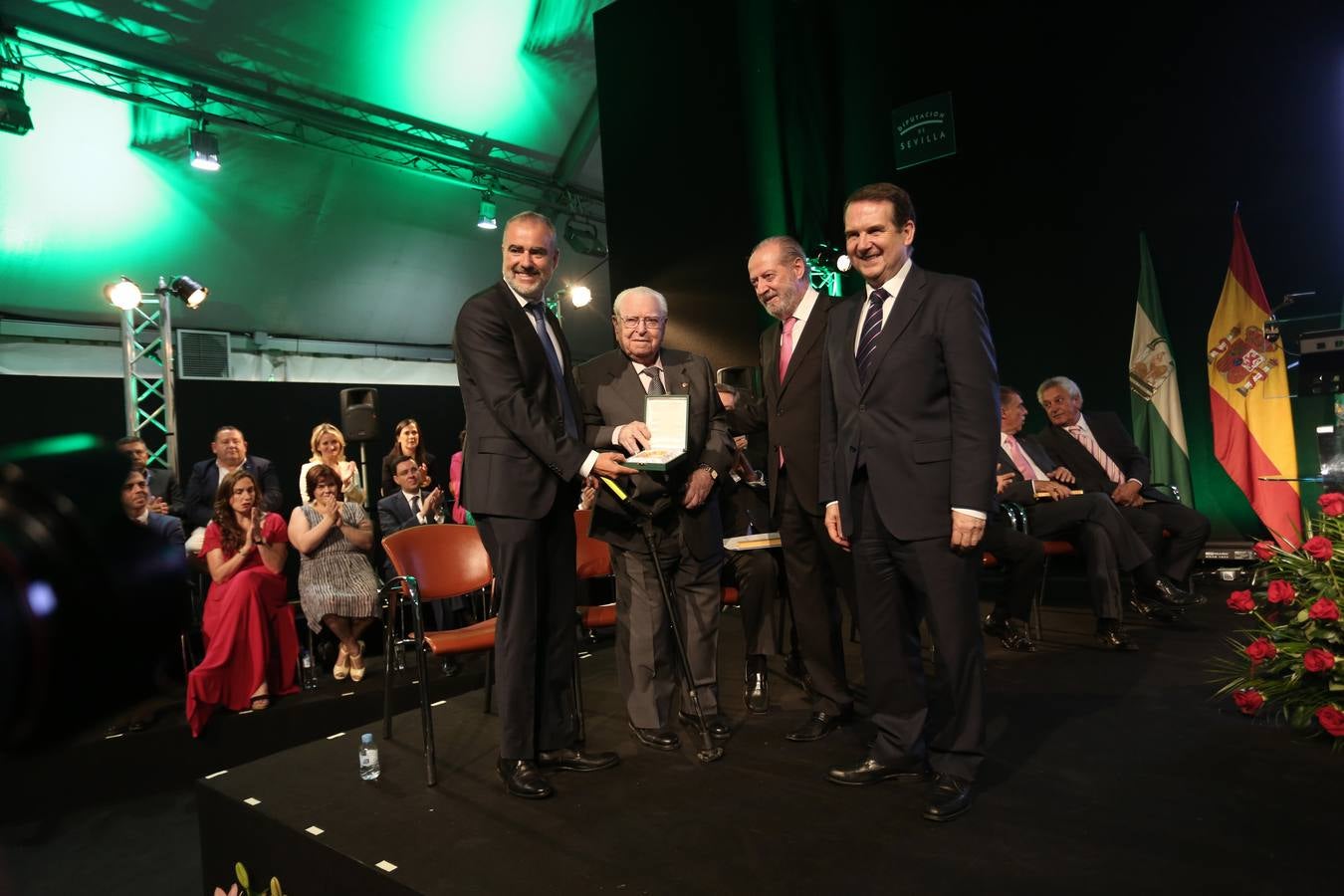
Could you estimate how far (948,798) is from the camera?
210 cm

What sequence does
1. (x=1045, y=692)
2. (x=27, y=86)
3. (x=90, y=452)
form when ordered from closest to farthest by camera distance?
(x=90, y=452)
(x=1045, y=692)
(x=27, y=86)

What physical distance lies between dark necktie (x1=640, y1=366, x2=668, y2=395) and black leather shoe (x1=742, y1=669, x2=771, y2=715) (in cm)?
111

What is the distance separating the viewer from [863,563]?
2461mm

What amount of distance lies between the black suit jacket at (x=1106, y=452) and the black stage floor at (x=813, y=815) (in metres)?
1.87

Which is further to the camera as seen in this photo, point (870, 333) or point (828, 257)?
point (828, 257)

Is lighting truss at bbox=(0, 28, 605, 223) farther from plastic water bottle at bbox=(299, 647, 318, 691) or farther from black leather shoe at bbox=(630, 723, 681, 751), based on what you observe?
black leather shoe at bbox=(630, 723, 681, 751)

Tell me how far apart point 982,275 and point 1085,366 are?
1004mm

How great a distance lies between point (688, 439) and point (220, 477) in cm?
450

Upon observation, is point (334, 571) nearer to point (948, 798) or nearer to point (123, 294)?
point (948, 798)

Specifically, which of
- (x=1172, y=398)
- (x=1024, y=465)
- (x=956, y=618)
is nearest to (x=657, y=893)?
(x=956, y=618)

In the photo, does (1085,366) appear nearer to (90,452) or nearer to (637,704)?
(637,704)

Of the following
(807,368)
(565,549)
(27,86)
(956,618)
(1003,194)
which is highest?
(27,86)

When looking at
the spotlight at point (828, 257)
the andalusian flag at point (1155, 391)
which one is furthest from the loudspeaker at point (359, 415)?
the andalusian flag at point (1155, 391)

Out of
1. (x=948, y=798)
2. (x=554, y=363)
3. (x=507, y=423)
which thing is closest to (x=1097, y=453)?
(x=948, y=798)
